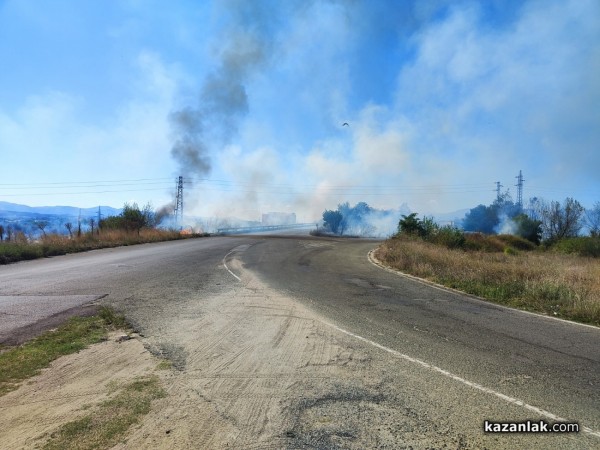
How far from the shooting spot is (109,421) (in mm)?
3414

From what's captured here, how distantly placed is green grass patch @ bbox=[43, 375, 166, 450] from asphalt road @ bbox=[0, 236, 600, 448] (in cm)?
100

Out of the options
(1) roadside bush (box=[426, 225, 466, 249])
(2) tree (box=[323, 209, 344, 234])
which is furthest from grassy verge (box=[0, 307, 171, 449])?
(2) tree (box=[323, 209, 344, 234])

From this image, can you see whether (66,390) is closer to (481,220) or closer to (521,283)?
(521,283)

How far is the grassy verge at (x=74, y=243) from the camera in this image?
17906 millimetres

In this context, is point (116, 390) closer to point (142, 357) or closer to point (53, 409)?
point (53, 409)

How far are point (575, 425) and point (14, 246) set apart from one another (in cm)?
2211

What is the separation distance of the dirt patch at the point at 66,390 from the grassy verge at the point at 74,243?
592 inches

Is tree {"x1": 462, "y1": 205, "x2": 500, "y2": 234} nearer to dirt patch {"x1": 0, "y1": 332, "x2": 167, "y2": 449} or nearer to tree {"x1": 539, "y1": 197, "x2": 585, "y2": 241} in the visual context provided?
tree {"x1": 539, "y1": 197, "x2": 585, "y2": 241}

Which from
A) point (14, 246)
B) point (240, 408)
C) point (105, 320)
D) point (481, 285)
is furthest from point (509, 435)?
point (14, 246)

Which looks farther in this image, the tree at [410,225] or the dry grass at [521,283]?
the tree at [410,225]

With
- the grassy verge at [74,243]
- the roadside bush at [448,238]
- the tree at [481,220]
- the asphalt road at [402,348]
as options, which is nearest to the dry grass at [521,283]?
the asphalt road at [402,348]

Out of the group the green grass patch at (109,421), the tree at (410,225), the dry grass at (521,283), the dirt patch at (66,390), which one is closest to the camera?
the green grass patch at (109,421)

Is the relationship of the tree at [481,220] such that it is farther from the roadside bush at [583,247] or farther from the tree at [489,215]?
the roadside bush at [583,247]

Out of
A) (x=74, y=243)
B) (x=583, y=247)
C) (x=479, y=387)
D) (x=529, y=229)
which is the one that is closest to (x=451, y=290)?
(x=479, y=387)
